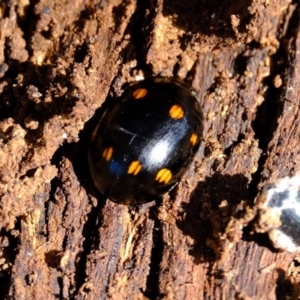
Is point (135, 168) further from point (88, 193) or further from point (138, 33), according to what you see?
point (138, 33)

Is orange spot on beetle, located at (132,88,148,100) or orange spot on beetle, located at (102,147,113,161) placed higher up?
orange spot on beetle, located at (132,88,148,100)

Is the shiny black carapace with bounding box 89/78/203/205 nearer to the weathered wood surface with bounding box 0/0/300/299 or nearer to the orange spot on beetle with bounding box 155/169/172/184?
the orange spot on beetle with bounding box 155/169/172/184

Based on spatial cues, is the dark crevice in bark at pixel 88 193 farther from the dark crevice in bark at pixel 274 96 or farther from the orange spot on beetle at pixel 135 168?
the dark crevice in bark at pixel 274 96

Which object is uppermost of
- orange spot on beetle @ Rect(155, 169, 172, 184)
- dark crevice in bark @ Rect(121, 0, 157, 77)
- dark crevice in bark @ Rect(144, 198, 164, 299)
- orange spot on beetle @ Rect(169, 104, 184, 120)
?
dark crevice in bark @ Rect(121, 0, 157, 77)

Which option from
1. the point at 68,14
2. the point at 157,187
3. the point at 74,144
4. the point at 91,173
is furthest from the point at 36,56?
the point at 157,187

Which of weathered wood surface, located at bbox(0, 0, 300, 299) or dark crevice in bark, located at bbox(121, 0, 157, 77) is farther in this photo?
dark crevice in bark, located at bbox(121, 0, 157, 77)

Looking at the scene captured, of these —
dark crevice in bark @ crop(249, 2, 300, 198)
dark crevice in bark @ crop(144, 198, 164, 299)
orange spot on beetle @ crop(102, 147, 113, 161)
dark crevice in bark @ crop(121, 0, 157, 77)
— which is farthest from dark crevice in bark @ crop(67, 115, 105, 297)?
dark crevice in bark @ crop(249, 2, 300, 198)
